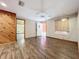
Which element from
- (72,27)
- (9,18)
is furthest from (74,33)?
(9,18)

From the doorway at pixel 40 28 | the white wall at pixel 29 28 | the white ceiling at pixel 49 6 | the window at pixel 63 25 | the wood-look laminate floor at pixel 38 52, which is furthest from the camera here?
the doorway at pixel 40 28

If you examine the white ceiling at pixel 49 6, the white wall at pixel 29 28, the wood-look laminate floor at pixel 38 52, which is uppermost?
the white ceiling at pixel 49 6

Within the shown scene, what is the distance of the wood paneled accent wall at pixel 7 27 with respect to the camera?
7699 mm

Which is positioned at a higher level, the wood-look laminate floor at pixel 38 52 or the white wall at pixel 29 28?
the white wall at pixel 29 28

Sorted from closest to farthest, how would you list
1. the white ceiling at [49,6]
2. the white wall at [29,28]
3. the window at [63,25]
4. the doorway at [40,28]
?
1. the white ceiling at [49,6]
2. the window at [63,25]
3. the white wall at [29,28]
4. the doorway at [40,28]

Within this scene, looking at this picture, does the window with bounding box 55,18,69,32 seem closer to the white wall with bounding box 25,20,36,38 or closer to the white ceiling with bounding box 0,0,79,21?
the white ceiling with bounding box 0,0,79,21

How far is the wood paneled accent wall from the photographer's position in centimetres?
770

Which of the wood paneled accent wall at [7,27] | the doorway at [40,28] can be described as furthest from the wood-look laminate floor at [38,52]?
the doorway at [40,28]

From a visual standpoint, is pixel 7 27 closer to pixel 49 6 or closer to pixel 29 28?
pixel 49 6

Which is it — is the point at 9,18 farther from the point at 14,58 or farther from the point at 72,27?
the point at 72,27

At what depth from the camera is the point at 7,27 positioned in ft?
26.5

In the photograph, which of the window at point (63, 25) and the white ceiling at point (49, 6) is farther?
the window at point (63, 25)

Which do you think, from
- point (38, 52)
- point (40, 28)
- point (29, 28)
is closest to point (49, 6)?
point (38, 52)

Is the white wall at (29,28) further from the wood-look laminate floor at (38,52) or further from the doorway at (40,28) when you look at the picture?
the wood-look laminate floor at (38,52)
